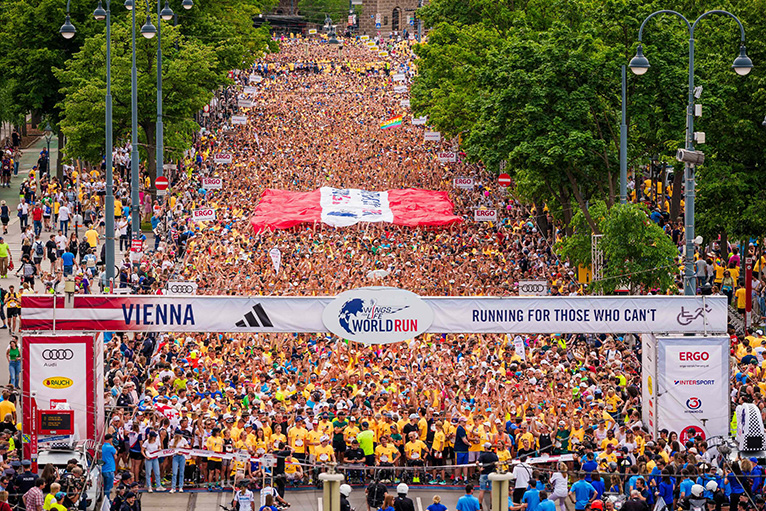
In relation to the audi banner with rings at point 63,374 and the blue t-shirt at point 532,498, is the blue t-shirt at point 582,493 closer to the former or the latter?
the blue t-shirt at point 532,498

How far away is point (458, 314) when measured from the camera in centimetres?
2552

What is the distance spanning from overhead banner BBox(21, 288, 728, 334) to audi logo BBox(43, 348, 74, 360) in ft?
2.50

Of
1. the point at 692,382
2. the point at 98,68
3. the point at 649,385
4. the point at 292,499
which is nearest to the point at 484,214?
the point at 98,68

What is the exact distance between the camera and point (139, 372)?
29.3 meters

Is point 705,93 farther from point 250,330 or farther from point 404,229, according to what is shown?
point 250,330

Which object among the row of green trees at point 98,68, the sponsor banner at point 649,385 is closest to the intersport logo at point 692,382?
the sponsor banner at point 649,385

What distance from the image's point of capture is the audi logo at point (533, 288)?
32375 mm

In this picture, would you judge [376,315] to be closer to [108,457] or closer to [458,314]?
[458,314]

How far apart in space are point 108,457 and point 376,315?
18.2ft

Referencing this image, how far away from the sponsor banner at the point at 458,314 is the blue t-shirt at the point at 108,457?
3.03 meters

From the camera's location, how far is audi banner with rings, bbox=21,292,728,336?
83.1 ft

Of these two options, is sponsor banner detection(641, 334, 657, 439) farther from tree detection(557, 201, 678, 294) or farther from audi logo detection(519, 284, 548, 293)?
tree detection(557, 201, 678, 294)

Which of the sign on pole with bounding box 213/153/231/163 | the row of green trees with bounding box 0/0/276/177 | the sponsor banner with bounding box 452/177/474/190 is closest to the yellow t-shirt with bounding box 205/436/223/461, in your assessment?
the row of green trees with bounding box 0/0/276/177

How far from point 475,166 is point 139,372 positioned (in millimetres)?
36028
